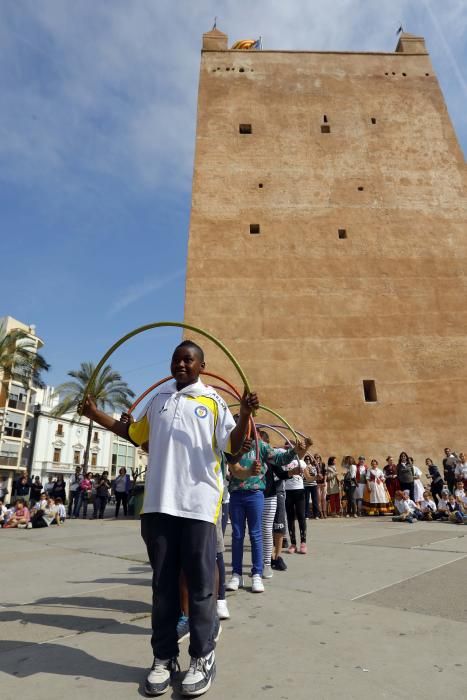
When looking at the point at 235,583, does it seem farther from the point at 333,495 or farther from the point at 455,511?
the point at 333,495

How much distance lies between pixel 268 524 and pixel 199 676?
2.94 metres

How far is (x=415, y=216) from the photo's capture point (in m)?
20.8

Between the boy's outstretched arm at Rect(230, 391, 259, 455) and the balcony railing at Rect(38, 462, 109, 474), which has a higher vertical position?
the balcony railing at Rect(38, 462, 109, 474)

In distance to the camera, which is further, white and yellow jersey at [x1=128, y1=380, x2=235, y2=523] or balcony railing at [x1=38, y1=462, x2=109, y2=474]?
balcony railing at [x1=38, y1=462, x2=109, y2=474]

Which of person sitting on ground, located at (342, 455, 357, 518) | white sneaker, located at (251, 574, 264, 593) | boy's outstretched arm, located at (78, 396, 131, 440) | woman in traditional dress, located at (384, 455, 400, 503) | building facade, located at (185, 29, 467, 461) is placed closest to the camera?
boy's outstretched arm, located at (78, 396, 131, 440)

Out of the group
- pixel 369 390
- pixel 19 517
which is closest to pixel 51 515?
pixel 19 517

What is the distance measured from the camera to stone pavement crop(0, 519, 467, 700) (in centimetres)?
237

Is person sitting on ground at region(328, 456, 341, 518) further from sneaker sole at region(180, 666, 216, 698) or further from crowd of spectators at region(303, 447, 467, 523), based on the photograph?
sneaker sole at region(180, 666, 216, 698)

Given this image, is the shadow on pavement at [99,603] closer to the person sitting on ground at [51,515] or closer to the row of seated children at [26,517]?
the row of seated children at [26,517]

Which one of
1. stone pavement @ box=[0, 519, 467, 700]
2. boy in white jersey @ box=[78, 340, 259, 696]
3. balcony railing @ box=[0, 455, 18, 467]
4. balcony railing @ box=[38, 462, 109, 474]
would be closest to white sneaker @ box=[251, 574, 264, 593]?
stone pavement @ box=[0, 519, 467, 700]

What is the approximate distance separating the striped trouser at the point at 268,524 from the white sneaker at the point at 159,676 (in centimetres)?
272

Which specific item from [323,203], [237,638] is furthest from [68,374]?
[237,638]

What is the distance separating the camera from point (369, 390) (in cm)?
1831

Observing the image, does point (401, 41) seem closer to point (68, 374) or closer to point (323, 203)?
point (323, 203)
